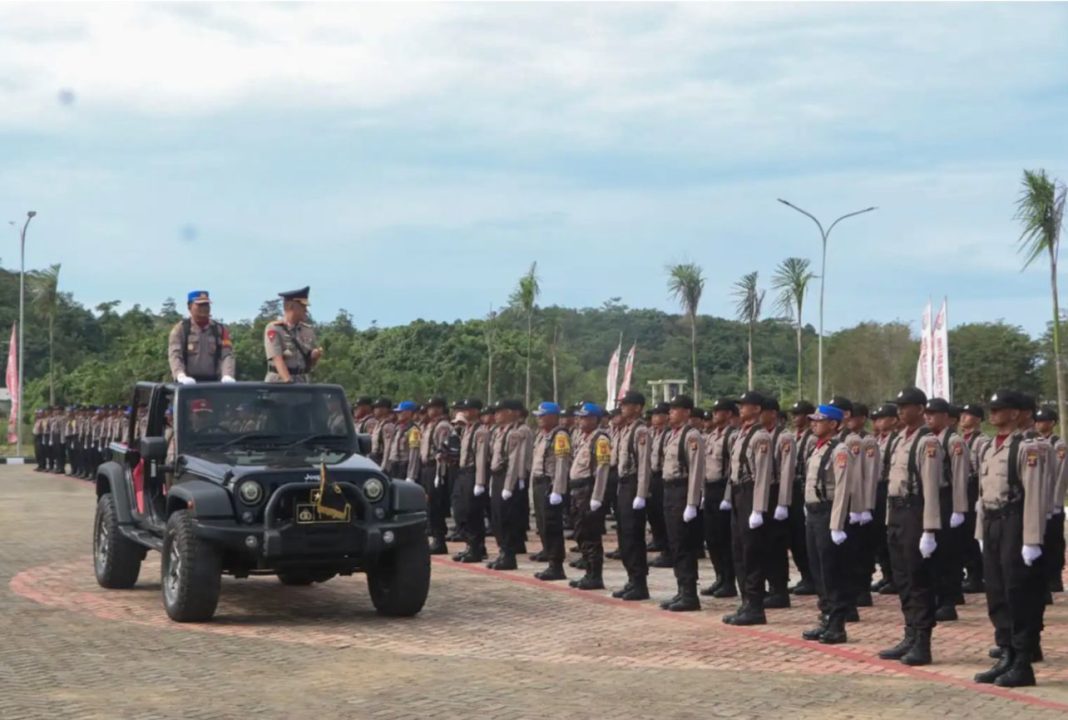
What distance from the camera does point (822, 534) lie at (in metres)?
11.0

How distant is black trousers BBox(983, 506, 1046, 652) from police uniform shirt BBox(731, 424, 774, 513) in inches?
105

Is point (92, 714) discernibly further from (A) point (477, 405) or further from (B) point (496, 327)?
(B) point (496, 327)

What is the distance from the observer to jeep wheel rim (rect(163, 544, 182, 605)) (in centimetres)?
1143

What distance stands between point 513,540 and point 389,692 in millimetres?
7419

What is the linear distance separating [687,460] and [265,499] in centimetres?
387

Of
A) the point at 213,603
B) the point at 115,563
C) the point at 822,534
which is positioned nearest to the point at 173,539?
the point at 213,603

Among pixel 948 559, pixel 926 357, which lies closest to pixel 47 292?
pixel 926 357

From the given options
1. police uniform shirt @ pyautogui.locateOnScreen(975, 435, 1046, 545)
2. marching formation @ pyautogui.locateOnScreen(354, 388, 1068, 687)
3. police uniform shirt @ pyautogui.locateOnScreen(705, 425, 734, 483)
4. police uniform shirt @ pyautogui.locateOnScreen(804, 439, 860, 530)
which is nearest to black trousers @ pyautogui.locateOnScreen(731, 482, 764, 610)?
marching formation @ pyautogui.locateOnScreen(354, 388, 1068, 687)

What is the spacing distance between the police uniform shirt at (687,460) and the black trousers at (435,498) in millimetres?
5256

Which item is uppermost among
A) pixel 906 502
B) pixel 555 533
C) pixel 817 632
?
pixel 906 502

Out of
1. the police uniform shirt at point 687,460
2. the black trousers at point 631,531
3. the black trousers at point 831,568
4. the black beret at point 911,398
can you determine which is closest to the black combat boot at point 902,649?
the black trousers at point 831,568

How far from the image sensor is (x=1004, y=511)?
364 inches

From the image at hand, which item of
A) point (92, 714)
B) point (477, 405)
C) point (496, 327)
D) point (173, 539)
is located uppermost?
point (496, 327)

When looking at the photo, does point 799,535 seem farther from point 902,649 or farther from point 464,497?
point 464,497
